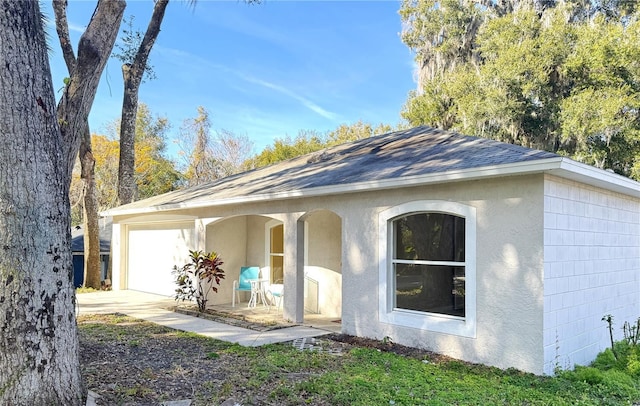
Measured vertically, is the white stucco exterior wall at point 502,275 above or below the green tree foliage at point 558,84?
below

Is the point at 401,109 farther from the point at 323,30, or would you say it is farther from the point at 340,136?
the point at 340,136

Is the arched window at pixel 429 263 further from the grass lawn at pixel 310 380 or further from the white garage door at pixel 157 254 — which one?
the white garage door at pixel 157 254

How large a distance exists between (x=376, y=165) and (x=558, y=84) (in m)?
10.9

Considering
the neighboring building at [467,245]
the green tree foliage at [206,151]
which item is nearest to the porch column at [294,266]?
the neighboring building at [467,245]

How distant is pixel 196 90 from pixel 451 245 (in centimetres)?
2647

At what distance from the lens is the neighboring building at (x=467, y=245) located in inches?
231

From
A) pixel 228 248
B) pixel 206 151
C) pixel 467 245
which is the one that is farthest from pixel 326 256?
pixel 206 151

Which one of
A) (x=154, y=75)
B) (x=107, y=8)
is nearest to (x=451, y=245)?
(x=107, y=8)

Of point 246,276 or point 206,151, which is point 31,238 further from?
point 206,151

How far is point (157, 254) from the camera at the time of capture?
13.7 m

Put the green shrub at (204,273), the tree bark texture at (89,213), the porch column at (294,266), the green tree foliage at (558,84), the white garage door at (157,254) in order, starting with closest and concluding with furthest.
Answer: the porch column at (294,266)
the green shrub at (204,273)
the white garage door at (157,254)
the green tree foliage at (558,84)
the tree bark texture at (89,213)

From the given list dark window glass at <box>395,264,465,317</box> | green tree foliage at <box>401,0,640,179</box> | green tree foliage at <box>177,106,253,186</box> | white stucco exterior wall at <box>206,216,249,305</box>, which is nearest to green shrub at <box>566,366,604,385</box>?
dark window glass at <box>395,264,465,317</box>

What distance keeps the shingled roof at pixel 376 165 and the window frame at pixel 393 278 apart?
56cm

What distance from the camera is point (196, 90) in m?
29.8
